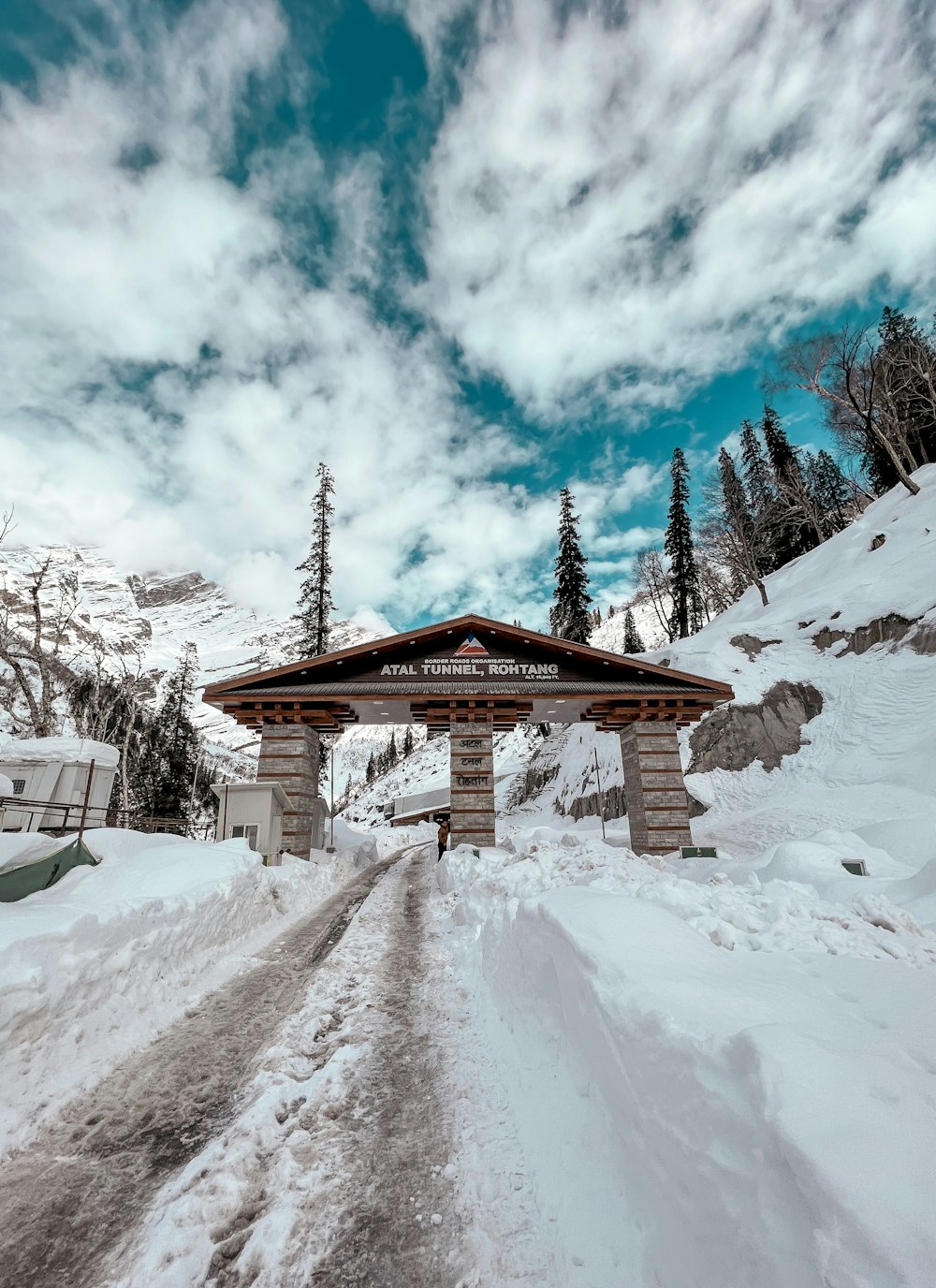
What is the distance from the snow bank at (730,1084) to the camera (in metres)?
1.50

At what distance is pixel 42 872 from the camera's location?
6328 millimetres

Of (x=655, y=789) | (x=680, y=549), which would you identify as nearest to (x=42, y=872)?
(x=655, y=789)

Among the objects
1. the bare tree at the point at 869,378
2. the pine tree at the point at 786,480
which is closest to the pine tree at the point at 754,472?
the pine tree at the point at 786,480

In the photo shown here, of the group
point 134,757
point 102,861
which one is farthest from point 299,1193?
point 134,757

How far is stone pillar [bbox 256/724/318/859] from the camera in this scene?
13.6 m

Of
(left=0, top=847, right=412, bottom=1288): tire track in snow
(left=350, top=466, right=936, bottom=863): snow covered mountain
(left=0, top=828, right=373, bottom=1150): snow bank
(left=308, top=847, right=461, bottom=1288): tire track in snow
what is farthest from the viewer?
(left=350, top=466, right=936, bottom=863): snow covered mountain

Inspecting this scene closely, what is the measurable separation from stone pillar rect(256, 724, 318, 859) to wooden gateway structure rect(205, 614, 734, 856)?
0.02 m

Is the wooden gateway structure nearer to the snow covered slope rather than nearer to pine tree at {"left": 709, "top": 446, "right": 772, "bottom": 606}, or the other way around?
the snow covered slope

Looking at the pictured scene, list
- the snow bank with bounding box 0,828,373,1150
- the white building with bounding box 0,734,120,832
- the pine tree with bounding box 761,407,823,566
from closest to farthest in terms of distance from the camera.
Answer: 1. the snow bank with bounding box 0,828,373,1150
2. the white building with bounding box 0,734,120,832
3. the pine tree with bounding box 761,407,823,566

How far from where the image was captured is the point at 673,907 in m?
4.81

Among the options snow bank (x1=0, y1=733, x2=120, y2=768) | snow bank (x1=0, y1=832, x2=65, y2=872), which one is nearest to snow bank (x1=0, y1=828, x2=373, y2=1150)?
snow bank (x1=0, y1=832, x2=65, y2=872)

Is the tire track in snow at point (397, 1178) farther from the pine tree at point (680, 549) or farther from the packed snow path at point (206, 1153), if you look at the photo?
the pine tree at point (680, 549)

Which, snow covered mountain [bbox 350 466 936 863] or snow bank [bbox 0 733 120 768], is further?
snow bank [bbox 0 733 120 768]

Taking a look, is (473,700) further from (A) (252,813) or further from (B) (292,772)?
(A) (252,813)
